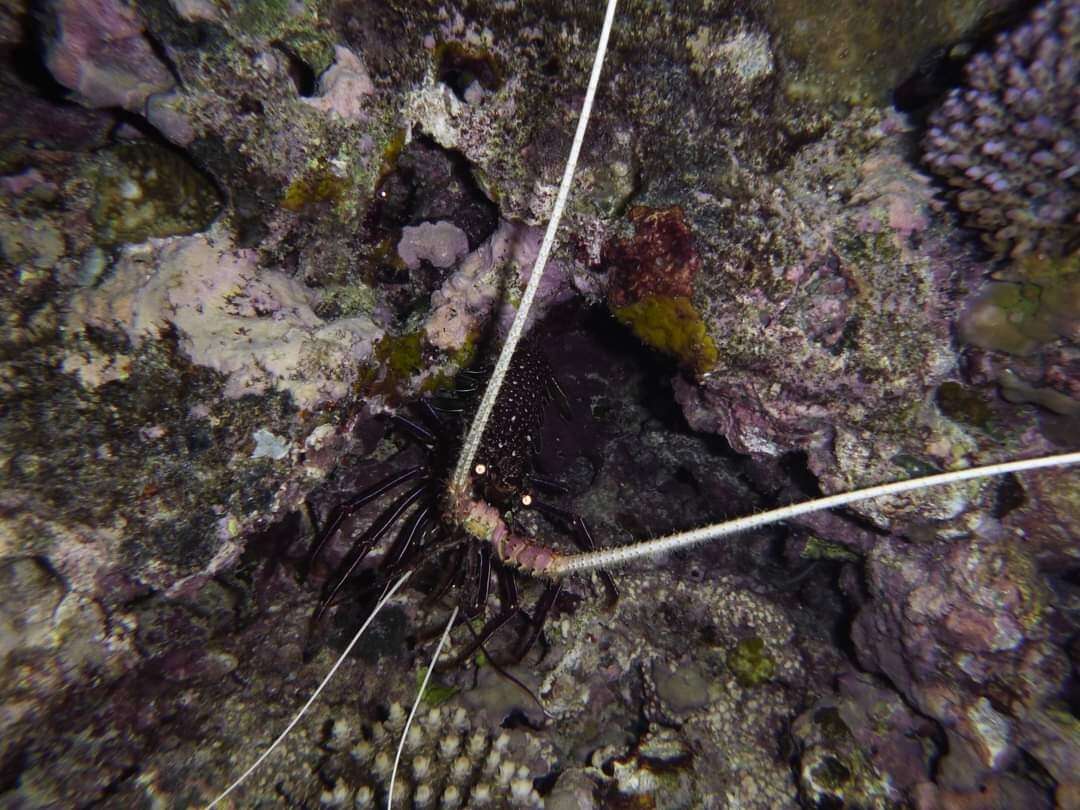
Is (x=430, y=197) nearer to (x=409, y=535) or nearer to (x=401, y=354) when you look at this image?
(x=401, y=354)

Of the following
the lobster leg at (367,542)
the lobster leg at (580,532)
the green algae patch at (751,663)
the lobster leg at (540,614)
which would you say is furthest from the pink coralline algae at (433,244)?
the green algae patch at (751,663)

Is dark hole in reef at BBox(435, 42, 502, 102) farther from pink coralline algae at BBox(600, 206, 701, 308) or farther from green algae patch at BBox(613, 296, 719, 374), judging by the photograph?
green algae patch at BBox(613, 296, 719, 374)

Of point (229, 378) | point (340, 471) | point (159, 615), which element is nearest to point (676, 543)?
point (229, 378)

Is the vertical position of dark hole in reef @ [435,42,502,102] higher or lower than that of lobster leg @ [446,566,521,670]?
higher

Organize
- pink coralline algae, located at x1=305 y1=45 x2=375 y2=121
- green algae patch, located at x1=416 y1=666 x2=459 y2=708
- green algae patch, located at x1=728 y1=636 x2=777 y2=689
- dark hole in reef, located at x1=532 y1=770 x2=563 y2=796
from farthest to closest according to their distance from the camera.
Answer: green algae patch, located at x1=728 y1=636 x2=777 y2=689, green algae patch, located at x1=416 y1=666 x2=459 y2=708, dark hole in reef, located at x1=532 y1=770 x2=563 y2=796, pink coralline algae, located at x1=305 y1=45 x2=375 y2=121

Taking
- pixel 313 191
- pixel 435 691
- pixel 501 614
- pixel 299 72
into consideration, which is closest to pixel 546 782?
pixel 435 691

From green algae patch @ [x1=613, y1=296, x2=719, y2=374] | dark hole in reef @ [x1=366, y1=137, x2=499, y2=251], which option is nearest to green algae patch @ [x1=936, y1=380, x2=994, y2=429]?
green algae patch @ [x1=613, y1=296, x2=719, y2=374]
